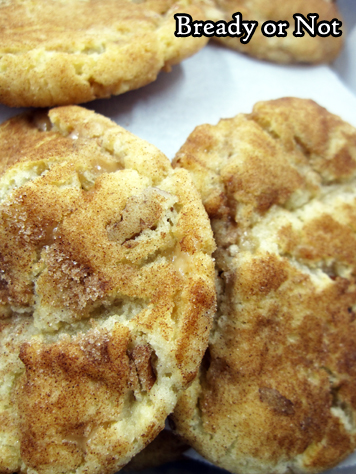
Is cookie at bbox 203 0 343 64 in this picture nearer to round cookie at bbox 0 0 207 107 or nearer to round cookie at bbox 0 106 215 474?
round cookie at bbox 0 0 207 107

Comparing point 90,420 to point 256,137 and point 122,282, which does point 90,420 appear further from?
point 256,137

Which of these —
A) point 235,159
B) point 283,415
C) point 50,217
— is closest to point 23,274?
point 50,217

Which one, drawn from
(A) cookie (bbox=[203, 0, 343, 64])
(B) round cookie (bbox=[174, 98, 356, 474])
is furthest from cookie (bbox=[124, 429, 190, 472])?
(A) cookie (bbox=[203, 0, 343, 64])

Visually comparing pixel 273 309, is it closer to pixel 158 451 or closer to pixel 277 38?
pixel 158 451

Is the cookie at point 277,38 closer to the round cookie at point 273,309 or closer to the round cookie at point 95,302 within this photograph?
→ the round cookie at point 273,309

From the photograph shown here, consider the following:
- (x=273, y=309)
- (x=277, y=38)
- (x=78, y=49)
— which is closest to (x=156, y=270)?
(x=273, y=309)

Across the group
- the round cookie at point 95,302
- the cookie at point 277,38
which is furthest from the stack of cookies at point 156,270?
the cookie at point 277,38
